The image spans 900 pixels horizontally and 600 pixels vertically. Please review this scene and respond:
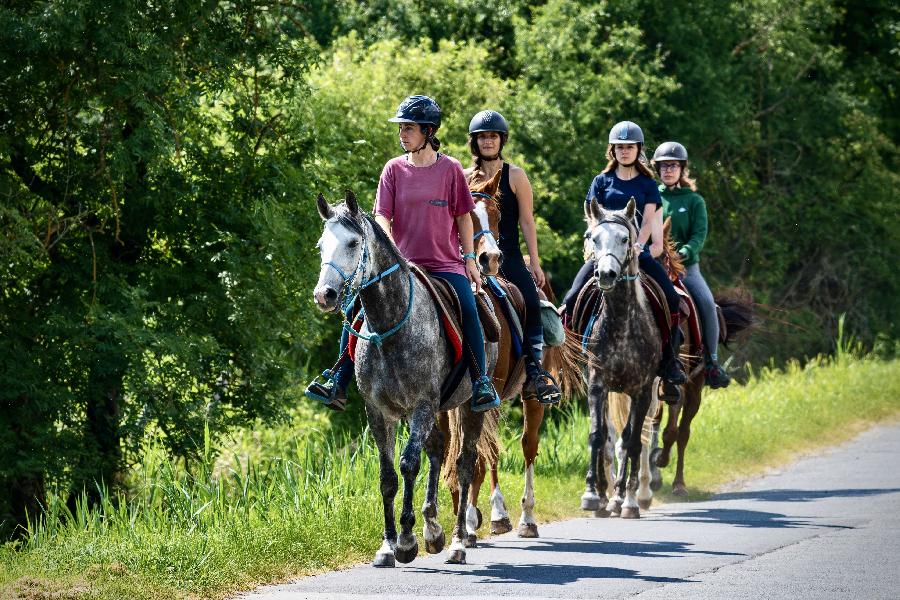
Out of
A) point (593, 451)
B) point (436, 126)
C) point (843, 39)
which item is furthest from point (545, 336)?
point (843, 39)

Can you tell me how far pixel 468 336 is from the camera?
966cm

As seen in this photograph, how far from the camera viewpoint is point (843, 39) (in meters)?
36.7

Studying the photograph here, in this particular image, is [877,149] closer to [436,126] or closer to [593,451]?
[593,451]

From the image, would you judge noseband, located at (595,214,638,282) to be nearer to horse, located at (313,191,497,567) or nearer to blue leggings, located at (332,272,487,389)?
blue leggings, located at (332,272,487,389)

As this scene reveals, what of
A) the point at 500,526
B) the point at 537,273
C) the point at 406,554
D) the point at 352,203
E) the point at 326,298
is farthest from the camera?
the point at 537,273

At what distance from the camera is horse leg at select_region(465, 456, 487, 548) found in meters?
10.5

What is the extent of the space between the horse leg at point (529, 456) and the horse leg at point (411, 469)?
7.12 feet

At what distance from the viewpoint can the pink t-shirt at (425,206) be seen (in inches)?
374

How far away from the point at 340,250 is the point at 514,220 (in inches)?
115

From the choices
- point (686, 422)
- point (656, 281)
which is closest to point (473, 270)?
point (656, 281)

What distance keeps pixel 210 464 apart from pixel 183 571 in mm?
5954

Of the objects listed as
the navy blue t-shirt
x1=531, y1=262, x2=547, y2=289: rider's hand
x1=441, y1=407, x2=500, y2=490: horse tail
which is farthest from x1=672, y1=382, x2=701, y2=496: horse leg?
x1=441, y1=407, x2=500, y2=490: horse tail

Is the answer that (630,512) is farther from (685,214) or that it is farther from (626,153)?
(685,214)

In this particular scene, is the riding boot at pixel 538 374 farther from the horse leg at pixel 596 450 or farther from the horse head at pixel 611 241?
the horse leg at pixel 596 450
